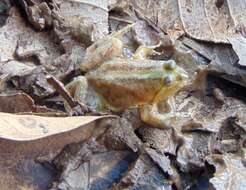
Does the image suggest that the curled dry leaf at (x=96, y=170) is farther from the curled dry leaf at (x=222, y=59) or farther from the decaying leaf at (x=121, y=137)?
the curled dry leaf at (x=222, y=59)

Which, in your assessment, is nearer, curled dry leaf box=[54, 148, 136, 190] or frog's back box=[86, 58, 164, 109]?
curled dry leaf box=[54, 148, 136, 190]

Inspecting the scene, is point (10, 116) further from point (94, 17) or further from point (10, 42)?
point (94, 17)

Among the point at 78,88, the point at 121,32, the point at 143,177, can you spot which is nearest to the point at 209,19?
the point at 121,32

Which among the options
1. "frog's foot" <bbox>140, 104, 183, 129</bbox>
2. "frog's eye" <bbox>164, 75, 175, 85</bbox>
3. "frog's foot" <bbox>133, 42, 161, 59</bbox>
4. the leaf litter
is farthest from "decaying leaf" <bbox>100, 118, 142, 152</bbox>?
"frog's foot" <bbox>133, 42, 161, 59</bbox>

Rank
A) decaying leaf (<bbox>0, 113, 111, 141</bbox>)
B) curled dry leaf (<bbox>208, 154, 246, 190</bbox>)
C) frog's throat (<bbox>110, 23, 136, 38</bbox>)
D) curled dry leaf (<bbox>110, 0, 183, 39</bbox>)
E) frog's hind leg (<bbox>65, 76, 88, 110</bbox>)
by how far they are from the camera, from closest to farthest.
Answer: decaying leaf (<bbox>0, 113, 111, 141</bbox>) < curled dry leaf (<bbox>208, 154, 246, 190</bbox>) < frog's hind leg (<bbox>65, 76, 88, 110</bbox>) < frog's throat (<bbox>110, 23, 136, 38</bbox>) < curled dry leaf (<bbox>110, 0, 183, 39</bbox>)

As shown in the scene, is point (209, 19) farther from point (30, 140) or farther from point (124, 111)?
point (30, 140)

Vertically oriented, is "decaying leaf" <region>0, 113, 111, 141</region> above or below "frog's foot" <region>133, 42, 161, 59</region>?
above

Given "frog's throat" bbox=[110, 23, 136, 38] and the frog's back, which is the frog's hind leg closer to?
the frog's back

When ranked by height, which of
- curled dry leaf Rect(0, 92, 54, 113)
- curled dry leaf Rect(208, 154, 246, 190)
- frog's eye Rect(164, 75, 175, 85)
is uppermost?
frog's eye Rect(164, 75, 175, 85)
